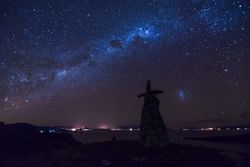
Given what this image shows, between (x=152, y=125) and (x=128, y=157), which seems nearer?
(x=128, y=157)

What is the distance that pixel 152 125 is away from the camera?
5119 cm

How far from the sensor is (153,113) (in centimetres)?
5181

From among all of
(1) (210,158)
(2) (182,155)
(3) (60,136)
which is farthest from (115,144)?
(3) (60,136)

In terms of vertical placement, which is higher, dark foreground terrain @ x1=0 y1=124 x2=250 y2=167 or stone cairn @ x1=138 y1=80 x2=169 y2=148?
stone cairn @ x1=138 y1=80 x2=169 y2=148

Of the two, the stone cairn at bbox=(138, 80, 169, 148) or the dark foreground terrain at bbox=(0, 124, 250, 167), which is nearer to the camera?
the dark foreground terrain at bbox=(0, 124, 250, 167)

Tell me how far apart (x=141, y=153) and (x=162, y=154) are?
3.08 metres

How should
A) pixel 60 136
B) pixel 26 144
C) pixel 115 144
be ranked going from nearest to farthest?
1. pixel 115 144
2. pixel 26 144
3. pixel 60 136

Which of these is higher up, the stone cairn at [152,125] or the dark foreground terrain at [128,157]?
the stone cairn at [152,125]

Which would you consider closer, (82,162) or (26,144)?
(82,162)

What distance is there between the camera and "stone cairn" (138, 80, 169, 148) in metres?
51.3

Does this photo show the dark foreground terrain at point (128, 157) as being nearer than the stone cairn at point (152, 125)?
Yes

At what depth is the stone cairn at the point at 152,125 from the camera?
168 ft

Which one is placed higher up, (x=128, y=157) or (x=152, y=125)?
(x=152, y=125)

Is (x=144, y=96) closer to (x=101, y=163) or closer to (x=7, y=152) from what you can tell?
(x=101, y=163)
